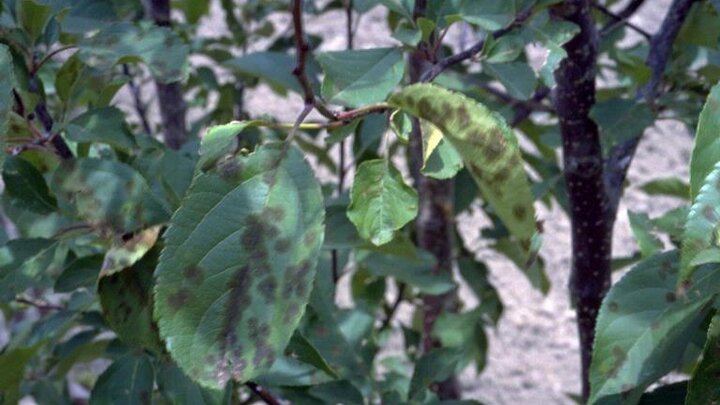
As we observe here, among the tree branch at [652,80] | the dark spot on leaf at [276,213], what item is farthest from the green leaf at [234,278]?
the tree branch at [652,80]

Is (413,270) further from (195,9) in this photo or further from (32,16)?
(32,16)

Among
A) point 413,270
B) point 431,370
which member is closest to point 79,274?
point 431,370

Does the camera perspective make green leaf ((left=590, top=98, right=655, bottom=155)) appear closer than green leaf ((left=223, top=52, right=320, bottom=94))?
Yes

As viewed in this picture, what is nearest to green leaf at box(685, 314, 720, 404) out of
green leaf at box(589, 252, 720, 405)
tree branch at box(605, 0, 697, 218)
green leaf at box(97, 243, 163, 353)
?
green leaf at box(589, 252, 720, 405)

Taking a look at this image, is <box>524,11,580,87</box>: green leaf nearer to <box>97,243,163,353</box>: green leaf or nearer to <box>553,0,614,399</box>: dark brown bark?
<box>553,0,614,399</box>: dark brown bark

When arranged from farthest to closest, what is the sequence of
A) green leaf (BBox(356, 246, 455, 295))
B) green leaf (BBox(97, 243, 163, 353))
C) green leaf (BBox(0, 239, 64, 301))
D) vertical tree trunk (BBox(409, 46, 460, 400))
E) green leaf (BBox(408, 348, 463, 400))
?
vertical tree trunk (BBox(409, 46, 460, 400)), green leaf (BBox(356, 246, 455, 295)), green leaf (BBox(408, 348, 463, 400)), green leaf (BBox(0, 239, 64, 301)), green leaf (BBox(97, 243, 163, 353))

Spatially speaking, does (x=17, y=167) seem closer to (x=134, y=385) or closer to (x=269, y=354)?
(x=134, y=385)

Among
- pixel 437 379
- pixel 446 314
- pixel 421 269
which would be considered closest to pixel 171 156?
pixel 437 379
